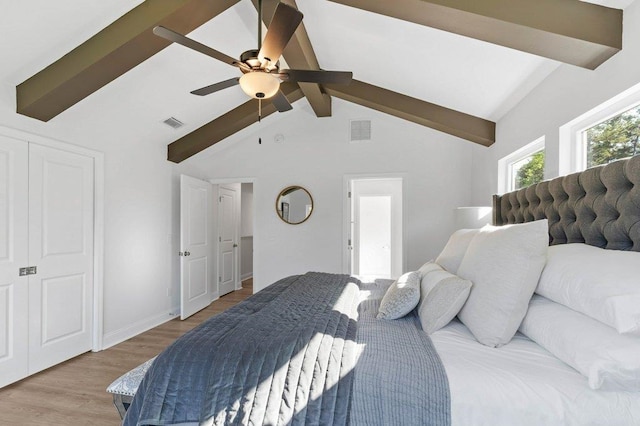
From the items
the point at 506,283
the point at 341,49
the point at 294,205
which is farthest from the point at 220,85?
the point at 294,205

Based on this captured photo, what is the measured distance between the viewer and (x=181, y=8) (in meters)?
2.16

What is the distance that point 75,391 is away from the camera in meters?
2.46

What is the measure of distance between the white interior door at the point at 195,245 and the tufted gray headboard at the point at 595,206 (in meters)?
3.87

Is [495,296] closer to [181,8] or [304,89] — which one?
[181,8]

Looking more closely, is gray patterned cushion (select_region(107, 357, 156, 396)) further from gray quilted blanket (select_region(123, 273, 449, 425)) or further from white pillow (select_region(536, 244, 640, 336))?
white pillow (select_region(536, 244, 640, 336))

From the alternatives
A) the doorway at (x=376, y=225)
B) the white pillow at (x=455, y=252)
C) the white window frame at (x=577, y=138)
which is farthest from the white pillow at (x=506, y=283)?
the doorway at (x=376, y=225)

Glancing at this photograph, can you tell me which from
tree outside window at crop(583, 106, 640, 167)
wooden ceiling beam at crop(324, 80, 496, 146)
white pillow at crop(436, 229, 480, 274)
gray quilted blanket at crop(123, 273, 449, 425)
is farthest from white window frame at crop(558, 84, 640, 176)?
gray quilted blanket at crop(123, 273, 449, 425)

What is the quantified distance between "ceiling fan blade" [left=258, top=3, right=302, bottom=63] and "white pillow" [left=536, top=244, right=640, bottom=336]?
1679 mm

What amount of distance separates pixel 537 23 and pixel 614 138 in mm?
A: 808

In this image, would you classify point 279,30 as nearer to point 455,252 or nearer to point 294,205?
point 455,252

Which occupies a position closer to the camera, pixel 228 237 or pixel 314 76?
pixel 314 76

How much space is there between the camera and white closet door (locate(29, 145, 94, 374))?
9.01 ft

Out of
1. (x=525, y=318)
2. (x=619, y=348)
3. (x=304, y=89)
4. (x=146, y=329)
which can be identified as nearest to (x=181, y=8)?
(x=304, y=89)

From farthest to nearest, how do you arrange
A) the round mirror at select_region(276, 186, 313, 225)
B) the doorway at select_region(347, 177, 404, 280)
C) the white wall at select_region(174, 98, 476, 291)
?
the doorway at select_region(347, 177, 404, 280) < the round mirror at select_region(276, 186, 313, 225) < the white wall at select_region(174, 98, 476, 291)
